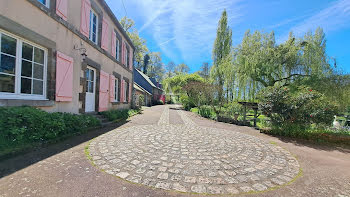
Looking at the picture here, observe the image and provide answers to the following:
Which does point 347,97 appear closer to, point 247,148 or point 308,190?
point 247,148

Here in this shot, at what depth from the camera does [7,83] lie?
11.7ft

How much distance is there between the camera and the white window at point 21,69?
3456 mm

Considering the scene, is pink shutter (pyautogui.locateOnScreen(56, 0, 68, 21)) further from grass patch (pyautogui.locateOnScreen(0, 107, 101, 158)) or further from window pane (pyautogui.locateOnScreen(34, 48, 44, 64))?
grass patch (pyautogui.locateOnScreen(0, 107, 101, 158))

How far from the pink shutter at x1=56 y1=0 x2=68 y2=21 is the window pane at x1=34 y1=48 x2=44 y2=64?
4.78 feet

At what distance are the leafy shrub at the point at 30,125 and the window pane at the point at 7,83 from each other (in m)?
0.74

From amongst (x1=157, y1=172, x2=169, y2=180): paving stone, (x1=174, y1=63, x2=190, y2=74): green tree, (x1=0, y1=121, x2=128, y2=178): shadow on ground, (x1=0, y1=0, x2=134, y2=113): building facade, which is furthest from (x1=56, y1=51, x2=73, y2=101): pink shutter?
(x1=174, y1=63, x2=190, y2=74): green tree

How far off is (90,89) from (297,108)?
9433 millimetres

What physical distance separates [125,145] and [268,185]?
3402 mm

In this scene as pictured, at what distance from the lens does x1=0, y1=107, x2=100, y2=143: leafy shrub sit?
2.96m

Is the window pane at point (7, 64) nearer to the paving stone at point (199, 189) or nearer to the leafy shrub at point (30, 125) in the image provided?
the leafy shrub at point (30, 125)

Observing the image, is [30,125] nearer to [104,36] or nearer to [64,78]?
[64,78]

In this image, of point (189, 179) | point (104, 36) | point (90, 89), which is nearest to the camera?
point (189, 179)

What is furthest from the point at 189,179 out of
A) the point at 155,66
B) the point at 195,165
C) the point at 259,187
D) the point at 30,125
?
the point at 155,66

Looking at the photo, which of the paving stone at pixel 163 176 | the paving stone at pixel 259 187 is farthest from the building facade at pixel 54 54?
the paving stone at pixel 259 187
